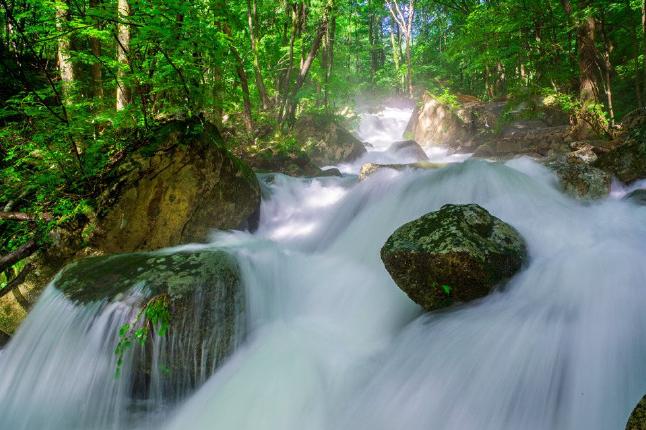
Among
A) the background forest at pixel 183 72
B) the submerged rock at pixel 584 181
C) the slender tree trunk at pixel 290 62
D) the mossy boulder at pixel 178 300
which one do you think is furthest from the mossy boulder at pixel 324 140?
the mossy boulder at pixel 178 300

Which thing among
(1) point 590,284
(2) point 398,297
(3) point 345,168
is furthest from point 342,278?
(3) point 345,168

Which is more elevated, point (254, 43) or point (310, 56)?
point (254, 43)

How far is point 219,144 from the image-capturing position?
616 centimetres

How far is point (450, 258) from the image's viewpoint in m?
3.41

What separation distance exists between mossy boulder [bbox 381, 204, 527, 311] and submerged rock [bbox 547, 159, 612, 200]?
257 centimetres

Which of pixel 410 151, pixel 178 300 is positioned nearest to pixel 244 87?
pixel 410 151

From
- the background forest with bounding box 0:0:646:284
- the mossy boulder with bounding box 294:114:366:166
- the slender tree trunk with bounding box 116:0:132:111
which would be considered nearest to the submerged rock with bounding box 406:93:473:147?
the background forest with bounding box 0:0:646:284

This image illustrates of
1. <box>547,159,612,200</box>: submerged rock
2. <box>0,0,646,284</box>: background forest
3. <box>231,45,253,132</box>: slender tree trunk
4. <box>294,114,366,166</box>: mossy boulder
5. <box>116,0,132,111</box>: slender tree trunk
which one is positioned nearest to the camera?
<box>0,0,646,284</box>: background forest

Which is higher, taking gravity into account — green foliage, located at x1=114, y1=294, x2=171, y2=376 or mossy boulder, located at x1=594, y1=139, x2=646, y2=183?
mossy boulder, located at x1=594, y1=139, x2=646, y2=183

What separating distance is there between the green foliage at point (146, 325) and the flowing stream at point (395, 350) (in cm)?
14

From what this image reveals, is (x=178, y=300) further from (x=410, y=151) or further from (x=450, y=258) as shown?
(x=410, y=151)

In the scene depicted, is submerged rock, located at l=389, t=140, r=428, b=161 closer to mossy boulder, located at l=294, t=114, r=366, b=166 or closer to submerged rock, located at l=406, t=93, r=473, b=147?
mossy boulder, located at l=294, t=114, r=366, b=166

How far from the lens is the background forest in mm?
4785

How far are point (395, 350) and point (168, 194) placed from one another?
4.00 metres
